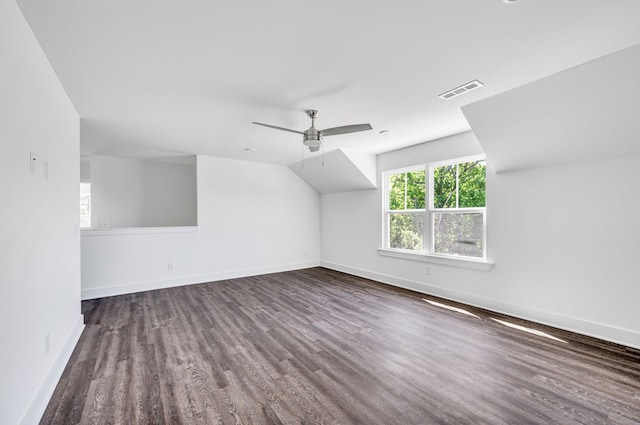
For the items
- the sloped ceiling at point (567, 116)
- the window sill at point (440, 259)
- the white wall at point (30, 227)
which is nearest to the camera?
the white wall at point (30, 227)

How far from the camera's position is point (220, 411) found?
1.85 metres

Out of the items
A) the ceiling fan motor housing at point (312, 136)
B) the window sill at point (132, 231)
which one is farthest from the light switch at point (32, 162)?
the window sill at point (132, 231)

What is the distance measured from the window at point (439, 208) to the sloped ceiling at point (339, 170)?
1.35 feet

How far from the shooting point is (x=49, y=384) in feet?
6.61

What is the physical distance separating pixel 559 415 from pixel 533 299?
189 centimetres

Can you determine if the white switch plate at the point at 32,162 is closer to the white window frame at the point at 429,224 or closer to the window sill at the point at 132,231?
the window sill at the point at 132,231

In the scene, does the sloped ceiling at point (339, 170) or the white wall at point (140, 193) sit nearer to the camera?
the sloped ceiling at point (339, 170)

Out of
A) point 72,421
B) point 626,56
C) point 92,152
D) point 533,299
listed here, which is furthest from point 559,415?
point 92,152

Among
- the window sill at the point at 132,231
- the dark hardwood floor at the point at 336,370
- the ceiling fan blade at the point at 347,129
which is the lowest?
the dark hardwood floor at the point at 336,370

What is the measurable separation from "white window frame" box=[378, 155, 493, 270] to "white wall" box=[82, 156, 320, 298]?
2151 mm

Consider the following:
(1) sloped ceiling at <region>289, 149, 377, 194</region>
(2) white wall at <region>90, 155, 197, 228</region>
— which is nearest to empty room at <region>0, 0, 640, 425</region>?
(1) sloped ceiling at <region>289, 149, 377, 194</region>

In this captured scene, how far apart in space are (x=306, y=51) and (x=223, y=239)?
4.38m

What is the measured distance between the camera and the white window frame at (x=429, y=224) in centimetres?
391

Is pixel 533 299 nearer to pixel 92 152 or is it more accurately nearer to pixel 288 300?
pixel 288 300
